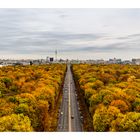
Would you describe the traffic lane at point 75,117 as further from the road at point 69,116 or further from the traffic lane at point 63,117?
the traffic lane at point 63,117

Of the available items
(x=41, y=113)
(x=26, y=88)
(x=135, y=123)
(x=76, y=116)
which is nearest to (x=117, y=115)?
(x=135, y=123)

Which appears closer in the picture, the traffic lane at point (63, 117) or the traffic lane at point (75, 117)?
the traffic lane at point (63, 117)

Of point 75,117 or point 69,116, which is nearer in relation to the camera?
point 75,117

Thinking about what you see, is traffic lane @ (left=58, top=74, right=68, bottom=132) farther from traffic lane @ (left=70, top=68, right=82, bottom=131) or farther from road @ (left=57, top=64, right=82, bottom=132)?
traffic lane @ (left=70, top=68, right=82, bottom=131)

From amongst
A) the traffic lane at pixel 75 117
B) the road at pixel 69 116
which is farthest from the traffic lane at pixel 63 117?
the traffic lane at pixel 75 117

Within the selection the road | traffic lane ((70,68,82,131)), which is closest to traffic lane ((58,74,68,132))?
the road

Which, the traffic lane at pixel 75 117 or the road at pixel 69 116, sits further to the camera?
the traffic lane at pixel 75 117

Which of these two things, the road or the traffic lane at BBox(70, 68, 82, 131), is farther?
the traffic lane at BBox(70, 68, 82, 131)

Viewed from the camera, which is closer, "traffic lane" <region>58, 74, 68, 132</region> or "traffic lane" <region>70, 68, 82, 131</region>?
"traffic lane" <region>58, 74, 68, 132</region>

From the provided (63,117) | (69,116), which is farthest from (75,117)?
(63,117)

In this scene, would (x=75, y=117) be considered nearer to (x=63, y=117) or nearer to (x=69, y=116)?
(x=69, y=116)
